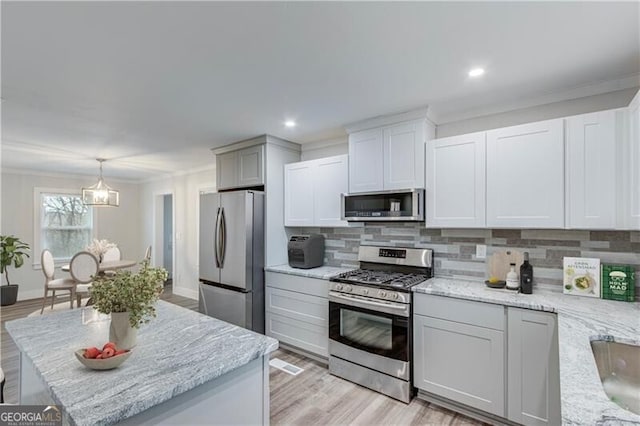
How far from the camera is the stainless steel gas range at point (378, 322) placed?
2.53 m

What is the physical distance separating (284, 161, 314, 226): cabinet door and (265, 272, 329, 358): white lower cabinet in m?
0.69

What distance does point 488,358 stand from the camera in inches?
87.4

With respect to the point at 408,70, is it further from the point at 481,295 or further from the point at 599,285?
the point at 599,285

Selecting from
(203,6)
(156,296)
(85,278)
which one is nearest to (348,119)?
(203,6)

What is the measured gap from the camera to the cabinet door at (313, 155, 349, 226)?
3.38 m

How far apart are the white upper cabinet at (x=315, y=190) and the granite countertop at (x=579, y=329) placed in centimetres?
128

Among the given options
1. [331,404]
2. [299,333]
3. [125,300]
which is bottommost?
[331,404]

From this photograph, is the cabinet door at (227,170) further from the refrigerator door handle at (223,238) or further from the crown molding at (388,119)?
the crown molding at (388,119)

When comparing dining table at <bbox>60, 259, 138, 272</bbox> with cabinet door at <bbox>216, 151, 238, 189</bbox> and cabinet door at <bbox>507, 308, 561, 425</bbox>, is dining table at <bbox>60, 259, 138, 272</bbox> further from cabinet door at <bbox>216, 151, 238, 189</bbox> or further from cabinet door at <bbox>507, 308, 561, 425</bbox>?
cabinet door at <bbox>507, 308, 561, 425</bbox>

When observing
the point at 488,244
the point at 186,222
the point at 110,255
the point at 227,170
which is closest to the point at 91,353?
the point at 488,244

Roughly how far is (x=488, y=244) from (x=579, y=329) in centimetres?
118

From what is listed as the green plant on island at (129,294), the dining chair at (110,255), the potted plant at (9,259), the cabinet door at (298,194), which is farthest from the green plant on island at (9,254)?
the green plant on island at (129,294)

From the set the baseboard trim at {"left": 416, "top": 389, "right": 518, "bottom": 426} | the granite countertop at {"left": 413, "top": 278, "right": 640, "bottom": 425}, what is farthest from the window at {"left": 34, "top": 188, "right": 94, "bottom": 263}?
the granite countertop at {"left": 413, "top": 278, "right": 640, "bottom": 425}

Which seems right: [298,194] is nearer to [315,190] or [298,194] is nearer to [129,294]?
[315,190]
